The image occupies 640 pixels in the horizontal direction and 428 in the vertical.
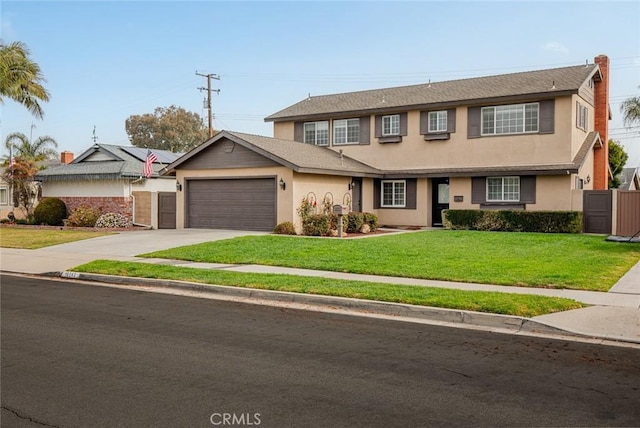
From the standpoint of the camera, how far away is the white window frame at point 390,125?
28609mm

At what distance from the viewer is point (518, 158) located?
25359 millimetres

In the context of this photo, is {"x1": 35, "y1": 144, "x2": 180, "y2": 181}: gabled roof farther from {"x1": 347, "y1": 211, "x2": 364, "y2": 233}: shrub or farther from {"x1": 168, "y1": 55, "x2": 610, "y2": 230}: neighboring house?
{"x1": 347, "y1": 211, "x2": 364, "y2": 233}: shrub

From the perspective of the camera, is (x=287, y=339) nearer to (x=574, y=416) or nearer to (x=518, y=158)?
(x=574, y=416)

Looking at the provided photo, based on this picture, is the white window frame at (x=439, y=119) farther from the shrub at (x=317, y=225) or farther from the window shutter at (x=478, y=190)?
the shrub at (x=317, y=225)

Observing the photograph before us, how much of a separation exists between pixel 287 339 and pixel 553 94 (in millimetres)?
20475

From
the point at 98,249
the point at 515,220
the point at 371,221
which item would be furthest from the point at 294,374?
the point at 515,220

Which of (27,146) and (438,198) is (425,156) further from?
(27,146)

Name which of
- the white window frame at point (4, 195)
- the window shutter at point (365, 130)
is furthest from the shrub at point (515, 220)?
the white window frame at point (4, 195)

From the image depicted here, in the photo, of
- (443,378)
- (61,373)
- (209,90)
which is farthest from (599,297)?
(209,90)

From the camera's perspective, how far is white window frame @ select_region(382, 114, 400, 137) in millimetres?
28609

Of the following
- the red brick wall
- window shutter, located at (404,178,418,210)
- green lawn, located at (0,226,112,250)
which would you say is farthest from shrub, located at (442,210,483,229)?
the red brick wall

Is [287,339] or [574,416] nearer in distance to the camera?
[574,416]

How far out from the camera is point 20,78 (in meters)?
29.5

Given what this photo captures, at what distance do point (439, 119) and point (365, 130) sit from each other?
3890 mm
